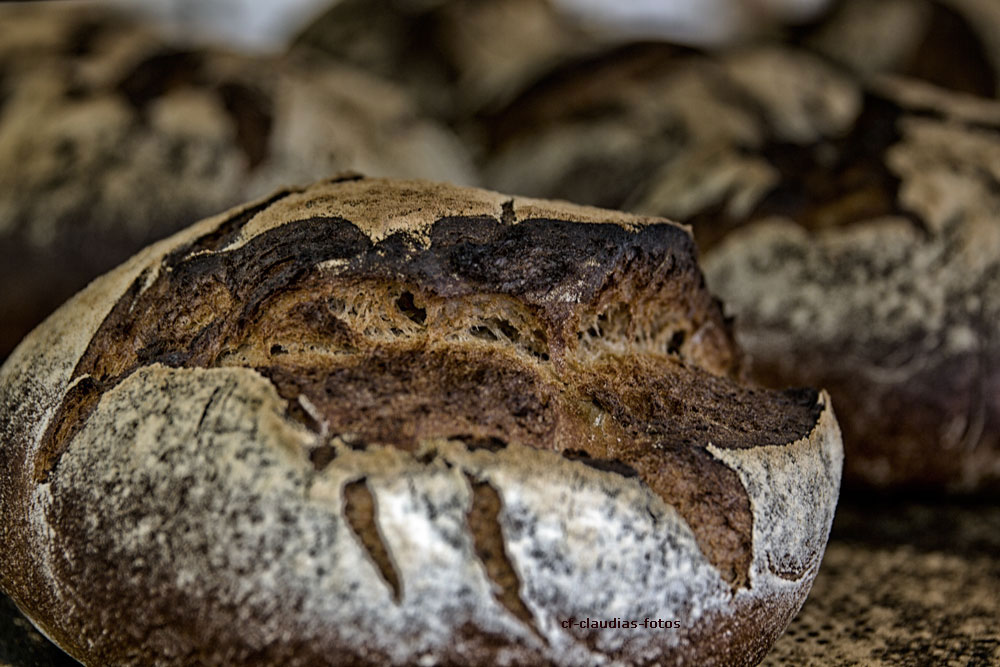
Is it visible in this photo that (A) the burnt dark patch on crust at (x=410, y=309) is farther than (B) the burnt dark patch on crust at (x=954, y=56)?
No

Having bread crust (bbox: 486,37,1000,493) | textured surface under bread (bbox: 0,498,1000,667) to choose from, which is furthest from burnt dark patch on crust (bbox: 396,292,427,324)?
bread crust (bbox: 486,37,1000,493)

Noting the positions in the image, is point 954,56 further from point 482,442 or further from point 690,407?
point 482,442

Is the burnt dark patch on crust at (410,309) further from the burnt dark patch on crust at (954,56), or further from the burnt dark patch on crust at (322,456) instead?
the burnt dark patch on crust at (954,56)

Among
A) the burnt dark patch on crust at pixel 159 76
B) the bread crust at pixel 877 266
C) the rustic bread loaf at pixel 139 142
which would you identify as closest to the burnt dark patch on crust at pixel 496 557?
the bread crust at pixel 877 266

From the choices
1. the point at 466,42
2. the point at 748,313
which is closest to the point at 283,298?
the point at 748,313

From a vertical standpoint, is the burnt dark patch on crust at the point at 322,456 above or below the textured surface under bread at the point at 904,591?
above

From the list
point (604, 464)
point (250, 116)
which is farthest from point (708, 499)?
point (250, 116)
